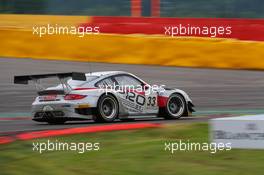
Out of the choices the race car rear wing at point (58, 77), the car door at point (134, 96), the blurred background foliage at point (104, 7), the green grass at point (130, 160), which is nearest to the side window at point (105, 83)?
the car door at point (134, 96)

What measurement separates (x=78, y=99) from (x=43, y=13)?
8933 millimetres

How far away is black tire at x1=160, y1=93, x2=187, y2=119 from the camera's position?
14173mm

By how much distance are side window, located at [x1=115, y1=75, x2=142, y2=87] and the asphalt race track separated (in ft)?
7.50

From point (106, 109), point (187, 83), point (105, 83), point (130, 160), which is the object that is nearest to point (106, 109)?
point (106, 109)

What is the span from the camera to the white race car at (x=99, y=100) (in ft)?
42.8

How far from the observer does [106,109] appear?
43.8 feet

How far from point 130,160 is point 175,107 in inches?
236

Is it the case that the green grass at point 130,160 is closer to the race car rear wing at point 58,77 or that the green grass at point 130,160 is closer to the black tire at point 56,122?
the race car rear wing at point 58,77

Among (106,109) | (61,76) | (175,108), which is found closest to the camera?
(61,76)

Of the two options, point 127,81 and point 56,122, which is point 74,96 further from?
point 127,81

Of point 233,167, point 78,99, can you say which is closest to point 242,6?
point 78,99

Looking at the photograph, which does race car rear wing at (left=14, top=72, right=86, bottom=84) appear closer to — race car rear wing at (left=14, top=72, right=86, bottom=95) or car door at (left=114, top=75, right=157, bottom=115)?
race car rear wing at (left=14, top=72, right=86, bottom=95)

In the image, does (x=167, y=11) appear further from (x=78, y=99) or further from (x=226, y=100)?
(x=78, y=99)

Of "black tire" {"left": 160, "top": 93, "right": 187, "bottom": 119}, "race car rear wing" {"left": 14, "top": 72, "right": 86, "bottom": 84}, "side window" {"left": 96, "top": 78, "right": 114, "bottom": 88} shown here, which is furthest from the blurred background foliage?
"race car rear wing" {"left": 14, "top": 72, "right": 86, "bottom": 84}
